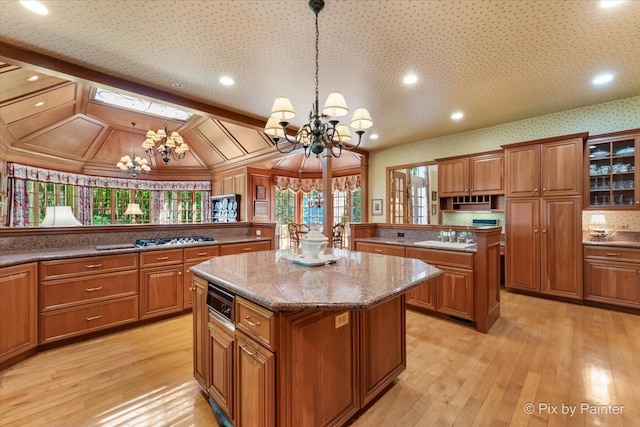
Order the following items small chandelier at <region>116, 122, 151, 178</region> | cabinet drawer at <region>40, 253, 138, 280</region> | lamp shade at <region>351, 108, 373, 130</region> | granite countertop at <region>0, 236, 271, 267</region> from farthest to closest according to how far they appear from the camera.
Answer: small chandelier at <region>116, 122, 151, 178</region>, cabinet drawer at <region>40, 253, 138, 280</region>, granite countertop at <region>0, 236, 271, 267</region>, lamp shade at <region>351, 108, 373, 130</region>

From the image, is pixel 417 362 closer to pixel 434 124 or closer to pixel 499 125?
pixel 434 124

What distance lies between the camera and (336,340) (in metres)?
1.51

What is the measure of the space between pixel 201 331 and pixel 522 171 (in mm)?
4626

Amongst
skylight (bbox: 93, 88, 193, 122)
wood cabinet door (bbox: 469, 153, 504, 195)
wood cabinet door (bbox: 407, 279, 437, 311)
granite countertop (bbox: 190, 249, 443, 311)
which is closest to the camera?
granite countertop (bbox: 190, 249, 443, 311)

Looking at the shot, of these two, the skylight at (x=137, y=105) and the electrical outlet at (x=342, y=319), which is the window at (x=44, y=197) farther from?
the electrical outlet at (x=342, y=319)

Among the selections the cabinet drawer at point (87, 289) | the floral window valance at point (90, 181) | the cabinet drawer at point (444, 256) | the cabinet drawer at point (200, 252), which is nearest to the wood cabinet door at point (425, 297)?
the cabinet drawer at point (444, 256)

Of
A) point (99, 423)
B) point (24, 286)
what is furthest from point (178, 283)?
point (99, 423)

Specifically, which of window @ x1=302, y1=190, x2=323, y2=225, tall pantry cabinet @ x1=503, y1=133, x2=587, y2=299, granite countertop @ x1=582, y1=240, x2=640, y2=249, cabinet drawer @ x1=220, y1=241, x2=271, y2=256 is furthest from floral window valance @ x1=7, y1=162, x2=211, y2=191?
granite countertop @ x1=582, y1=240, x2=640, y2=249

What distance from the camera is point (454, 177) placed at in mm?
5043

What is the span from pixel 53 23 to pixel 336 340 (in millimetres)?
3092

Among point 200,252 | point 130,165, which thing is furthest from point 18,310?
point 130,165

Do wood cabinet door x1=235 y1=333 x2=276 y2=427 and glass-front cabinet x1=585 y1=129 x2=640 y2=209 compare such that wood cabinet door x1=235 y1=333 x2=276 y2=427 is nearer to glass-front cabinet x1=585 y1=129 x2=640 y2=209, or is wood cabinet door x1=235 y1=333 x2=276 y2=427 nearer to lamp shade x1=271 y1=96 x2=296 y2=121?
lamp shade x1=271 y1=96 x2=296 y2=121

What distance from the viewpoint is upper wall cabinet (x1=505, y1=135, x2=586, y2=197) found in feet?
12.1

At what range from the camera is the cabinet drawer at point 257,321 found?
1.25 meters
